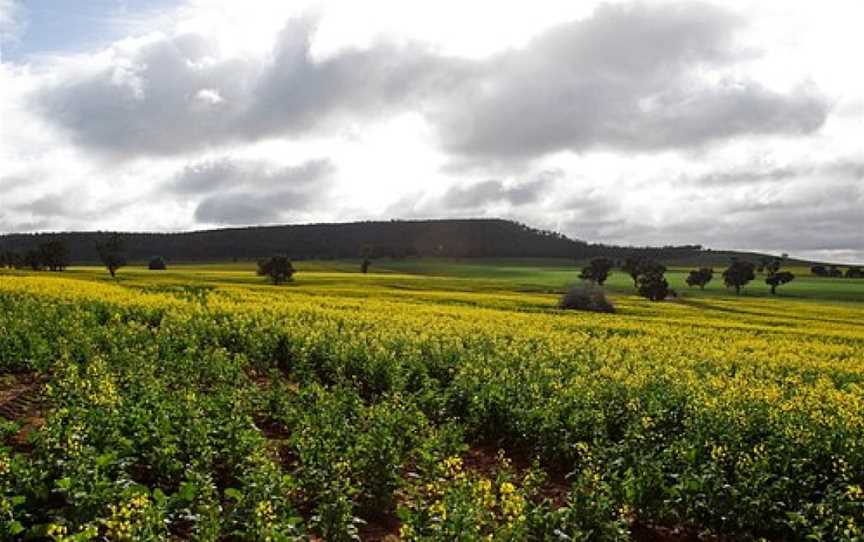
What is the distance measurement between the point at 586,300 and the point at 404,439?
155 feet

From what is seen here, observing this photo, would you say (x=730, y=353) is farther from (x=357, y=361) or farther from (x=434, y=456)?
(x=434, y=456)

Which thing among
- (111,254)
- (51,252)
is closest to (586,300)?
(111,254)

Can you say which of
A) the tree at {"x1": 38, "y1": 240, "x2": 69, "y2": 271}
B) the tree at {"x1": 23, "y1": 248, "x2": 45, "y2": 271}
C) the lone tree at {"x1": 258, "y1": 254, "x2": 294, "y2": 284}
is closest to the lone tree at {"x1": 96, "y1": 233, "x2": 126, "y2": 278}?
the lone tree at {"x1": 258, "y1": 254, "x2": 294, "y2": 284}

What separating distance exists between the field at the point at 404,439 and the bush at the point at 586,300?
95.8 feet

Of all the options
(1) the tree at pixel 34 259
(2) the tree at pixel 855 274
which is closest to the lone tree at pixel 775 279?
(2) the tree at pixel 855 274

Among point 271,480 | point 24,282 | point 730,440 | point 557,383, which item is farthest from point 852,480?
point 24,282

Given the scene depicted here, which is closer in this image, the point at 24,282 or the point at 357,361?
the point at 357,361

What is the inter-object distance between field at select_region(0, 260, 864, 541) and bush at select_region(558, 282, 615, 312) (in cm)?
2921

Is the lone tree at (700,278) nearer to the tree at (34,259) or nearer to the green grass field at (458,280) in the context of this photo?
the green grass field at (458,280)

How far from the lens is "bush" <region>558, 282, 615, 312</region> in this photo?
191 ft

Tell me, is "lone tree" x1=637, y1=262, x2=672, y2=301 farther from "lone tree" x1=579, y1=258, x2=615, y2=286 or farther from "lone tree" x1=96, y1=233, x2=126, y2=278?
"lone tree" x1=96, y1=233, x2=126, y2=278

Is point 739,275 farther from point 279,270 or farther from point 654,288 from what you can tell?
point 279,270

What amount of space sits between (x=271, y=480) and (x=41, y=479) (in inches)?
128

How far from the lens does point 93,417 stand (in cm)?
1144
